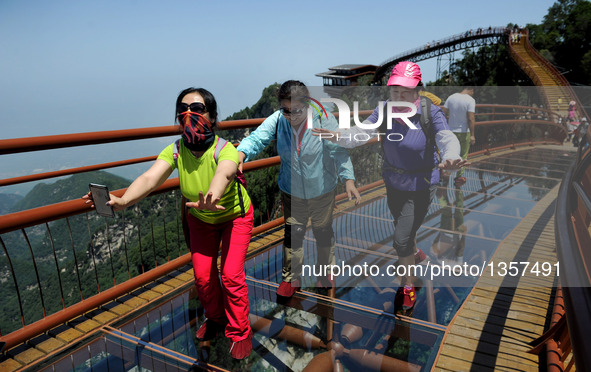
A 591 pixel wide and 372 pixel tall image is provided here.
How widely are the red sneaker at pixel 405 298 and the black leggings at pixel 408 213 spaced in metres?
0.27

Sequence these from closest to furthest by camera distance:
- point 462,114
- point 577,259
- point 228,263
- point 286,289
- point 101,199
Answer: point 577,259, point 101,199, point 228,263, point 286,289, point 462,114

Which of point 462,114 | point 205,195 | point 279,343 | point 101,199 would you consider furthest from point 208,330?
point 462,114

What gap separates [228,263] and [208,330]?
2.12ft

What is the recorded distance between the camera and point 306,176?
3164 mm

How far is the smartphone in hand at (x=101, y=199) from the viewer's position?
6.82ft

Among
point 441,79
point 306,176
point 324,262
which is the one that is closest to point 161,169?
point 306,176

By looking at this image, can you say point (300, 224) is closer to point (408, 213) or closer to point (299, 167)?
point (299, 167)

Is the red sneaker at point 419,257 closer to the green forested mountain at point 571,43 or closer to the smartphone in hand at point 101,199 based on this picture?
the smartphone in hand at point 101,199

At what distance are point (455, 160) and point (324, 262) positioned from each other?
1.35 metres

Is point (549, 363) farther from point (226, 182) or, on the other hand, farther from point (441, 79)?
point (441, 79)

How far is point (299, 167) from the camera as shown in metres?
3.16

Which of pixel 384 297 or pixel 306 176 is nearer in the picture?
pixel 306 176

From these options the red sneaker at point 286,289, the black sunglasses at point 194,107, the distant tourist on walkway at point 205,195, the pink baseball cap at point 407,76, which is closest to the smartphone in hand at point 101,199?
the distant tourist on walkway at point 205,195

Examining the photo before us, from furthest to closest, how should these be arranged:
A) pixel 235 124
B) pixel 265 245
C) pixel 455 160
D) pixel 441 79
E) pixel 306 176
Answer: pixel 441 79 < pixel 265 245 < pixel 235 124 < pixel 306 176 < pixel 455 160
